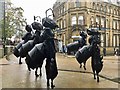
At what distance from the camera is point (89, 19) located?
40469mm

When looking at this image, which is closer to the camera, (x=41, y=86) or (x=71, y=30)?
(x=41, y=86)

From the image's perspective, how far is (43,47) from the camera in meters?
7.85

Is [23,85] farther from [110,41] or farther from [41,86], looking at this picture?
[110,41]

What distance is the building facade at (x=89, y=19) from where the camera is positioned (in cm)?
4038

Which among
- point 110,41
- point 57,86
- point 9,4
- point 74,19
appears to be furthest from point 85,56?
point 110,41

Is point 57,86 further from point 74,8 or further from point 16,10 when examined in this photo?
point 74,8

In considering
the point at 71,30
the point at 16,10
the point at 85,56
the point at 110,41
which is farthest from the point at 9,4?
the point at 85,56

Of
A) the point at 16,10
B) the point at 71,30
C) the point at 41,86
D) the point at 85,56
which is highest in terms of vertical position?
the point at 16,10

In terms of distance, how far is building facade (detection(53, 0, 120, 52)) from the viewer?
40.4m

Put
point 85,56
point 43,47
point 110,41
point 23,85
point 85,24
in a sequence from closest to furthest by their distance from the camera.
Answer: point 43,47 < point 23,85 < point 85,56 < point 85,24 < point 110,41

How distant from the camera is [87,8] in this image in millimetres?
40625

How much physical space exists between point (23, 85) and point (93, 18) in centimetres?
3462

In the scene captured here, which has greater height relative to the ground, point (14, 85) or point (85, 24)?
point (85, 24)

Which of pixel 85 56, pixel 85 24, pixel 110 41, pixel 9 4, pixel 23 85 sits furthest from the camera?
pixel 110 41
